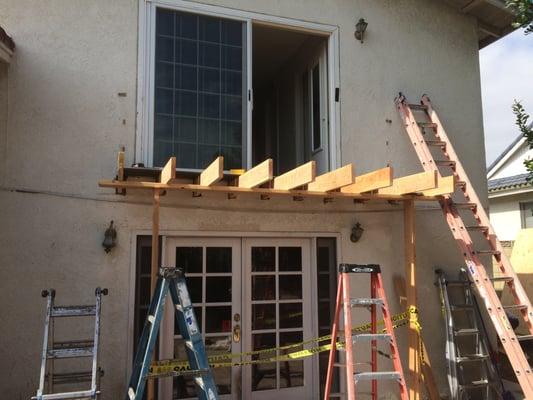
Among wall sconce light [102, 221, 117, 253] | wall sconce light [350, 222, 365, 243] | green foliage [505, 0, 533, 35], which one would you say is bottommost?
wall sconce light [102, 221, 117, 253]

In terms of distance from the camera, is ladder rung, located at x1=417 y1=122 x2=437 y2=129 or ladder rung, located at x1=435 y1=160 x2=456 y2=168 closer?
ladder rung, located at x1=435 y1=160 x2=456 y2=168

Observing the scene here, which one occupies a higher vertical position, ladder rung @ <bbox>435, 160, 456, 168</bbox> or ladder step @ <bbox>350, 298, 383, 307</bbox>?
ladder rung @ <bbox>435, 160, 456, 168</bbox>

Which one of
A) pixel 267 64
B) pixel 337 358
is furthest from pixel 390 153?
pixel 267 64

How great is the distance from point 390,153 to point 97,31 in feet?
13.3

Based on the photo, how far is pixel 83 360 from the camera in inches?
188

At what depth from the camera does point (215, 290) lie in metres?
5.50

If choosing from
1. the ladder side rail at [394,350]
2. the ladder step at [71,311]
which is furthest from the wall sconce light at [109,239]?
the ladder side rail at [394,350]

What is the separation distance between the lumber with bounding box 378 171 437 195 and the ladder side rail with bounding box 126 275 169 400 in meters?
2.79

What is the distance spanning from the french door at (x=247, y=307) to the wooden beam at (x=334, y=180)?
48.9 inches

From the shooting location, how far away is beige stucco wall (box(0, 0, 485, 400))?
473cm

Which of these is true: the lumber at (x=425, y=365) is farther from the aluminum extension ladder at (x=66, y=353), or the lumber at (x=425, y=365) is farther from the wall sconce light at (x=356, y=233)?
the aluminum extension ladder at (x=66, y=353)

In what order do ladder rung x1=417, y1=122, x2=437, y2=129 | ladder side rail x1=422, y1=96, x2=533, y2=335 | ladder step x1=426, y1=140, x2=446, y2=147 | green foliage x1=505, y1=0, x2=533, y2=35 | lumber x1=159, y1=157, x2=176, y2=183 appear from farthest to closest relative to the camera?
ladder rung x1=417, y1=122, x2=437, y2=129 < ladder step x1=426, y1=140, x2=446, y2=147 < ladder side rail x1=422, y1=96, x2=533, y2=335 < green foliage x1=505, y1=0, x2=533, y2=35 < lumber x1=159, y1=157, x2=176, y2=183

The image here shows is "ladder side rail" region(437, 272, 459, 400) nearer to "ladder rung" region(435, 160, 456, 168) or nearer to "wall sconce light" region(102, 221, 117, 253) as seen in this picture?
"ladder rung" region(435, 160, 456, 168)

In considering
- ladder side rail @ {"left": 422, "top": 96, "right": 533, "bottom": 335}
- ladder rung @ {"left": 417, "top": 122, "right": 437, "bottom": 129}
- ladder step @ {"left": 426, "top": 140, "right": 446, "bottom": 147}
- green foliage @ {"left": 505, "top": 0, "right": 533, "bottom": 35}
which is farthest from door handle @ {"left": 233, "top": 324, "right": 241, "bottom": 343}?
green foliage @ {"left": 505, "top": 0, "right": 533, "bottom": 35}
